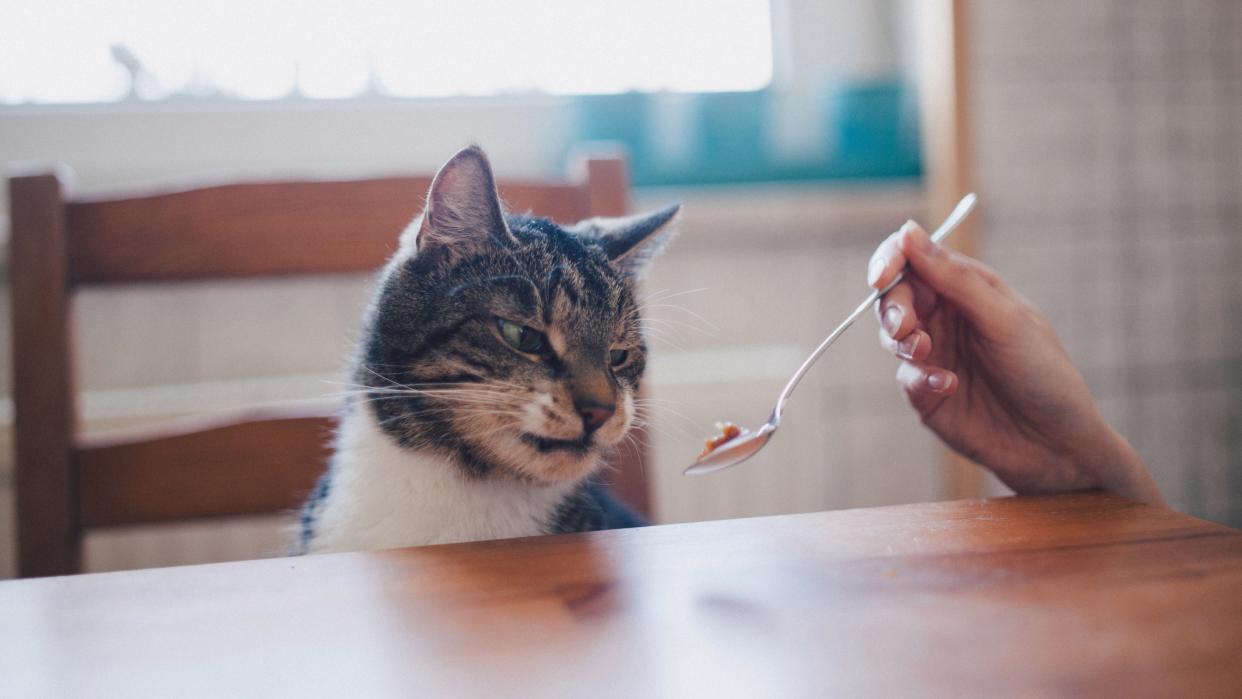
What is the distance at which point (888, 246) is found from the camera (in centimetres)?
63

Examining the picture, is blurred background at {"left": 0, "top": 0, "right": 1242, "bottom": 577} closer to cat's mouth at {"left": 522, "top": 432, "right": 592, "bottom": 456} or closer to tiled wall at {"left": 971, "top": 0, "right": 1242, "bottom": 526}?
tiled wall at {"left": 971, "top": 0, "right": 1242, "bottom": 526}

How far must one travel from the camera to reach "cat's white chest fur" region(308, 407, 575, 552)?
1.94 feet

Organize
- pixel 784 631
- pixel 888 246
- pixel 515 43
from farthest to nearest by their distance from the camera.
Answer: pixel 515 43 < pixel 888 246 < pixel 784 631

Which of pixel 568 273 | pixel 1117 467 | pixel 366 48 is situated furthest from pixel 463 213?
pixel 366 48

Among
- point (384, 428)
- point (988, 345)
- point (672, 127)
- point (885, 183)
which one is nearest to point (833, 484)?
point (885, 183)

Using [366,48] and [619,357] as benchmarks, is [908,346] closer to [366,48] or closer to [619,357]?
[619,357]

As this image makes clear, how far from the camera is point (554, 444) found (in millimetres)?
575

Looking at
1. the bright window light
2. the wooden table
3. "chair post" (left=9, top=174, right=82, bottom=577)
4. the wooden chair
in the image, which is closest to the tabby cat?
the wooden table

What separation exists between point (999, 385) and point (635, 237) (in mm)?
337

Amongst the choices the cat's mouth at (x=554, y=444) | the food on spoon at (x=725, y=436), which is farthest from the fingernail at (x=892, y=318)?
the cat's mouth at (x=554, y=444)

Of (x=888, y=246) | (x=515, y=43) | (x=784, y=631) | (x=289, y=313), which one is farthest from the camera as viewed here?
(x=515, y=43)

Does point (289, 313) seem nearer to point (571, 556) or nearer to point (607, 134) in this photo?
point (607, 134)

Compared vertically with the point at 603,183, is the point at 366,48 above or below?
above

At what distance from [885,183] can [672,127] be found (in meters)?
0.44
